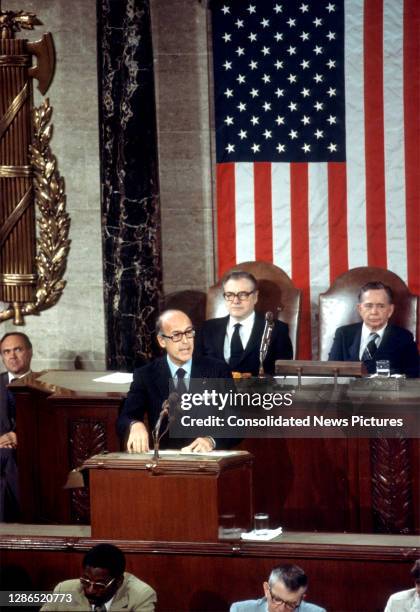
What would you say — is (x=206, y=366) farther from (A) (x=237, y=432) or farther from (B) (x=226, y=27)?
(B) (x=226, y=27)

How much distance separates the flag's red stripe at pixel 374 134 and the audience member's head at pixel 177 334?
11.0 ft

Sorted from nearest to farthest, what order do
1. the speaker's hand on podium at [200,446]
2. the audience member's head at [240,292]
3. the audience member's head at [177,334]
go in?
1. the speaker's hand on podium at [200,446]
2. the audience member's head at [177,334]
3. the audience member's head at [240,292]

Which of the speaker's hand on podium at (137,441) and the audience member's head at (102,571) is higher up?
the speaker's hand on podium at (137,441)

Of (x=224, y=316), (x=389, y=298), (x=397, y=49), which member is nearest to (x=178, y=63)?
(x=397, y=49)

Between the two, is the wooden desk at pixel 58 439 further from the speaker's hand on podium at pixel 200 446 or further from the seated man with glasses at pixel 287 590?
the seated man with glasses at pixel 287 590

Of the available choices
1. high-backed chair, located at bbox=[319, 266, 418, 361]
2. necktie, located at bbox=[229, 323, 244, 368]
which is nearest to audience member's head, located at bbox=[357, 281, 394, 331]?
necktie, located at bbox=[229, 323, 244, 368]

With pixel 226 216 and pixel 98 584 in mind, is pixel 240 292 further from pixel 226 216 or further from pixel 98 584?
pixel 98 584

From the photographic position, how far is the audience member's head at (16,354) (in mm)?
8070

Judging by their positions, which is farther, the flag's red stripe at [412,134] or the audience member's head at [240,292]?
the flag's red stripe at [412,134]

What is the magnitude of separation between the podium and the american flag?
3.83 meters

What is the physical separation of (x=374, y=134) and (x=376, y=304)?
2.18 meters

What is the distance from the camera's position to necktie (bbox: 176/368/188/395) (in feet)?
20.7

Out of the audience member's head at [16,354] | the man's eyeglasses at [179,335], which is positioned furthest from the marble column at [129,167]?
the man's eyeglasses at [179,335]

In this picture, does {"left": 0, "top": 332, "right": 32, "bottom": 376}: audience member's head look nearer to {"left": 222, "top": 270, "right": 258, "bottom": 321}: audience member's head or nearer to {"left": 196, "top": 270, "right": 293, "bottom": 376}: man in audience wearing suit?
{"left": 196, "top": 270, "right": 293, "bottom": 376}: man in audience wearing suit
